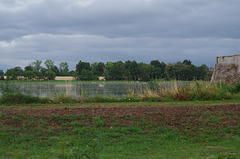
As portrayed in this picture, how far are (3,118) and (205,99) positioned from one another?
1058cm

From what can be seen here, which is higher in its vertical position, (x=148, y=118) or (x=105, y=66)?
(x=105, y=66)

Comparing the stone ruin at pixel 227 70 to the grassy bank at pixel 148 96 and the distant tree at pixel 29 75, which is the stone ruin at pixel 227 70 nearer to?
the grassy bank at pixel 148 96

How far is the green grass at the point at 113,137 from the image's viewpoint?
536 centimetres

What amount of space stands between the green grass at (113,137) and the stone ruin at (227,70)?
12432mm

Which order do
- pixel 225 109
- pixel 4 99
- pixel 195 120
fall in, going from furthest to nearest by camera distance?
1. pixel 4 99
2. pixel 225 109
3. pixel 195 120

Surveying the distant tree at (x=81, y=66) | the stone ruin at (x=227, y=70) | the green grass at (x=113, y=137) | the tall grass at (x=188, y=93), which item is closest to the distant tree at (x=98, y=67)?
the distant tree at (x=81, y=66)

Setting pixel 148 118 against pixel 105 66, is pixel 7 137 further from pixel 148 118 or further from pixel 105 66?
pixel 105 66

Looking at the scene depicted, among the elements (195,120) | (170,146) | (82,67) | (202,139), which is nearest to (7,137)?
(170,146)

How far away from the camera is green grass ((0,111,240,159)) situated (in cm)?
536

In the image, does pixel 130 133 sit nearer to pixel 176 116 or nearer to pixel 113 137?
pixel 113 137

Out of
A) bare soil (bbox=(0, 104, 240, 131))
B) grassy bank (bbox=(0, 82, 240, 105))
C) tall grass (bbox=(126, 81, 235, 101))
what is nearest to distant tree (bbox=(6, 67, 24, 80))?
grassy bank (bbox=(0, 82, 240, 105))

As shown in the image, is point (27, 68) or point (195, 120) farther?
point (27, 68)

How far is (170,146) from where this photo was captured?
19.7 ft

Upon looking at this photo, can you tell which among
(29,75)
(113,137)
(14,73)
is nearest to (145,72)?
(14,73)
